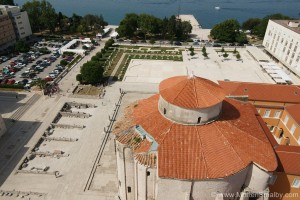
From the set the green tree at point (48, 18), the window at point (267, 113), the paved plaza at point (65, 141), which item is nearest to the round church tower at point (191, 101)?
the paved plaza at point (65, 141)

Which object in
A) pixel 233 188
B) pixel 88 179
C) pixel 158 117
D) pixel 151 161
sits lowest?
pixel 88 179

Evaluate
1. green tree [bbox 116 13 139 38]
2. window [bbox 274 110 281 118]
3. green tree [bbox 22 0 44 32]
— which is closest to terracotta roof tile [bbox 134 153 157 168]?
window [bbox 274 110 281 118]

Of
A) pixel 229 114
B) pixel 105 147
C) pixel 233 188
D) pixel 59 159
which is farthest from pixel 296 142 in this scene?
pixel 59 159

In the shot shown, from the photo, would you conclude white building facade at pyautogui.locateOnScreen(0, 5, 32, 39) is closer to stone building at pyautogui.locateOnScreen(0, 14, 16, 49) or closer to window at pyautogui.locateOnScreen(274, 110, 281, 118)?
stone building at pyautogui.locateOnScreen(0, 14, 16, 49)

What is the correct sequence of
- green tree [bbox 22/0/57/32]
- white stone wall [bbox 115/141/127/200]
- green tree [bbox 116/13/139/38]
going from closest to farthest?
white stone wall [bbox 115/141/127/200] < green tree [bbox 116/13/139/38] < green tree [bbox 22/0/57/32]

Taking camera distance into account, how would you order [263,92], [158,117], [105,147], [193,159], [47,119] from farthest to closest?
[47,119] < [263,92] < [105,147] < [158,117] < [193,159]

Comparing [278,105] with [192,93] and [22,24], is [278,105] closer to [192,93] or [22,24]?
[192,93]

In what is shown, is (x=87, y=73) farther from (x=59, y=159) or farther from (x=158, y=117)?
(x=158, y=117)

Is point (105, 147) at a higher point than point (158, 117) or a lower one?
lower
